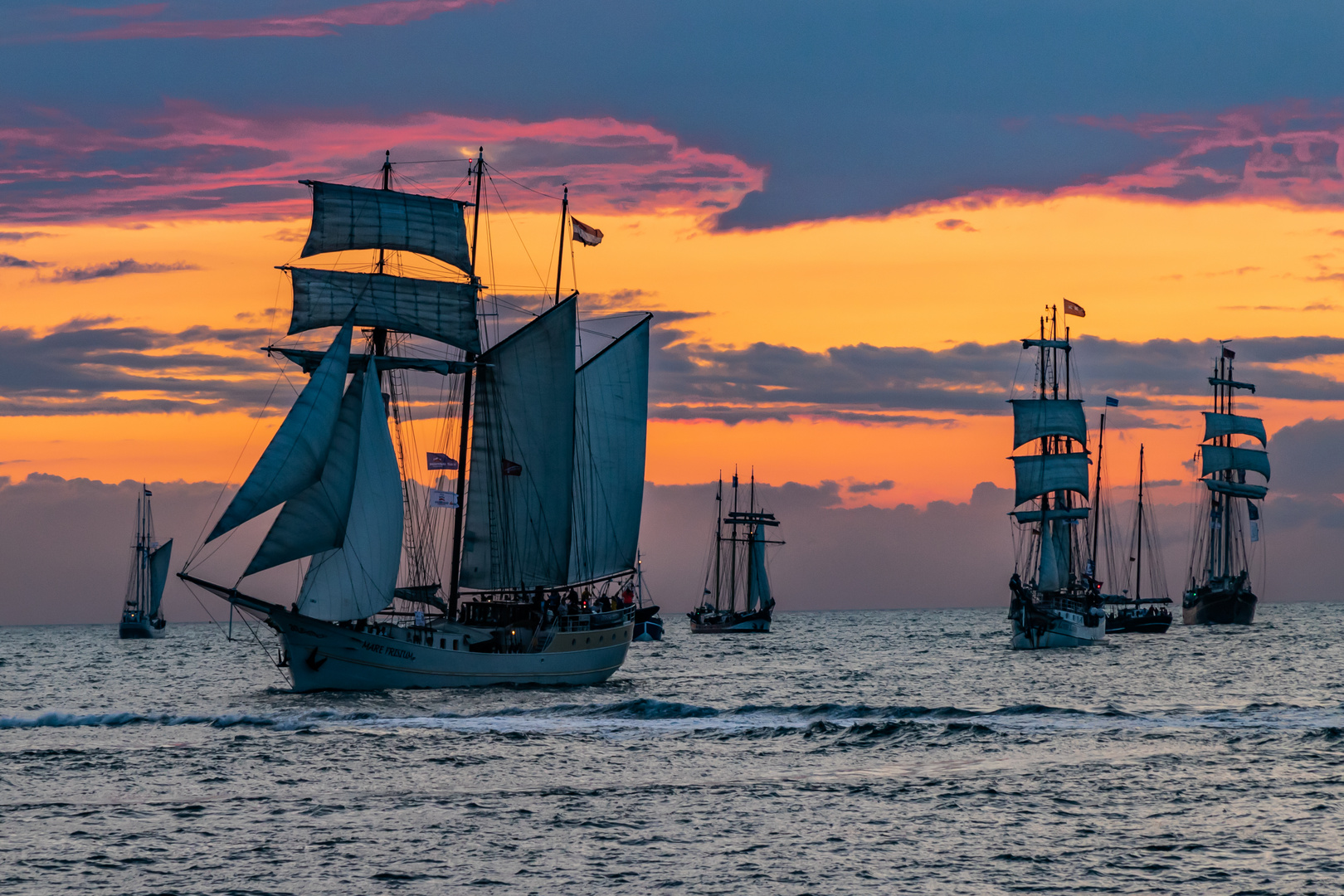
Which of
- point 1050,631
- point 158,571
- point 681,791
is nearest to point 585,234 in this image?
point 681,791

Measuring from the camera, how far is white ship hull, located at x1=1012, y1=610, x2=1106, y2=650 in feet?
358

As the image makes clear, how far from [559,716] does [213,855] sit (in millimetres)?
24812

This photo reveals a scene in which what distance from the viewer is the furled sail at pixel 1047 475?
135875mm

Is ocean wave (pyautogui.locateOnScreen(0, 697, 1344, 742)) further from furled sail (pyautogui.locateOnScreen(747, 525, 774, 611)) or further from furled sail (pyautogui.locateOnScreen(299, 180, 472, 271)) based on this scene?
furled sail (pyautogui.locateOnScreen(747, 525, 774, 611))

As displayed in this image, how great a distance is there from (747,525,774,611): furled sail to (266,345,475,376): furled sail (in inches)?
3424

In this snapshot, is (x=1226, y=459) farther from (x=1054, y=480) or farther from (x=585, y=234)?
(x=585, y=234)

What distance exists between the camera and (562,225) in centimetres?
7581

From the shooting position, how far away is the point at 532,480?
6762 cm

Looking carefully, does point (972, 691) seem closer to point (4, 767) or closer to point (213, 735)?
point (213, 735)

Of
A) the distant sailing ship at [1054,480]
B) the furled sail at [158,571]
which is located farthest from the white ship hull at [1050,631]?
the furled sail at [158,571]

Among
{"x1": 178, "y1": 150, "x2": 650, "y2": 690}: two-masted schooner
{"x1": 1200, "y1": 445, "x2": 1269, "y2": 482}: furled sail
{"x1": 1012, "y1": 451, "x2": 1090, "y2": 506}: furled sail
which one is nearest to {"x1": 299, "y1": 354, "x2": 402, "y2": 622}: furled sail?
{"x1": 178, "y1": 150, "x2": 650, "y2": 690}: two-masted schooner

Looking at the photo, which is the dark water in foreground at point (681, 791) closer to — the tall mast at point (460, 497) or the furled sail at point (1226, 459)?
the tall mast at point (460, 497)

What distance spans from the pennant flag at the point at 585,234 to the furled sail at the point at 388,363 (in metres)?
9.99

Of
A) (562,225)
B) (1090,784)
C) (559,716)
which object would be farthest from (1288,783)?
(562,225)
